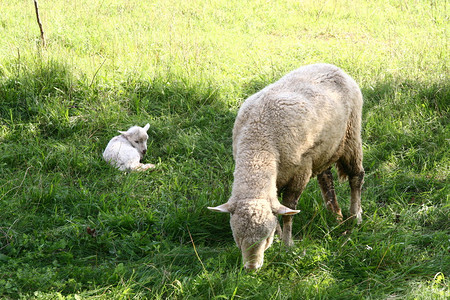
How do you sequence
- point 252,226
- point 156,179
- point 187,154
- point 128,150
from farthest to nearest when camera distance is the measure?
point 187,154 → point 128,150 → point 156,179 → point 252,226

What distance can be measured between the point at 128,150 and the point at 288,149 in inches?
93.3

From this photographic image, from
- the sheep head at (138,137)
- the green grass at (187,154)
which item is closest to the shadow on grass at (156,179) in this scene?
the green grass at (187,154)

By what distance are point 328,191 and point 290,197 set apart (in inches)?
33.9

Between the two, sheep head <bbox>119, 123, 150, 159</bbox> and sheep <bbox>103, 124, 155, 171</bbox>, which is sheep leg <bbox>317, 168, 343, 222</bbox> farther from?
sheep head <bbox>119, 123, 150, 159</bbox>

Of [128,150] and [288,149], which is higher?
[288,149]

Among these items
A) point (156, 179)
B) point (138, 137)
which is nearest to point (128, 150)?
point (138, 137)

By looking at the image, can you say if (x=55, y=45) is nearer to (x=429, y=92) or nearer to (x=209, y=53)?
(x=209, y=53)

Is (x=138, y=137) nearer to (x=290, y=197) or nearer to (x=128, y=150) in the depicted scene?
(x=128, y=150)

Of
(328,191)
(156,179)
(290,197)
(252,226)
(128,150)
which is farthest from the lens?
(128,150)

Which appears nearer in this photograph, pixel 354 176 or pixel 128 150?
pixel 354 176

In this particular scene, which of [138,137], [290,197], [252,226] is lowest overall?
[138,137]

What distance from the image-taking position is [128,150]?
18.1ft

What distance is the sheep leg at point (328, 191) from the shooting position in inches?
191

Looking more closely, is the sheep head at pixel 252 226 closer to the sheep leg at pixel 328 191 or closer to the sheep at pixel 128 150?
A: the sheep leg at pixel 328 191
